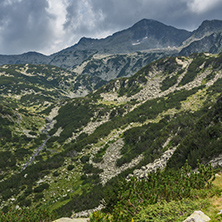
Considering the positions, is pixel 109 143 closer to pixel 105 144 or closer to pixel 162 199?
pixel 105 144

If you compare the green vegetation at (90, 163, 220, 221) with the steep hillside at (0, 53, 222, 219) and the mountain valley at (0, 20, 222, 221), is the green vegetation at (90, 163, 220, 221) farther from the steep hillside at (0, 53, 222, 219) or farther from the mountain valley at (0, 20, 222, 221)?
the steep hillside at (0, 53, 222, 219)

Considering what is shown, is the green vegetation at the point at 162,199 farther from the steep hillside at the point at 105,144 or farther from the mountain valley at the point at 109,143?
the steep hillside at the point at 105,144

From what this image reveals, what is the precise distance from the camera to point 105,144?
126 ft

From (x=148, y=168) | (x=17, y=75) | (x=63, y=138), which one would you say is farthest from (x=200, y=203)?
(x=17, y=75)

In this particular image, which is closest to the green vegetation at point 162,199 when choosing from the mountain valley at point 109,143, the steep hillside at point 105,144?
the mountain valley at point 109,143

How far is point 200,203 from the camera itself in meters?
8.22

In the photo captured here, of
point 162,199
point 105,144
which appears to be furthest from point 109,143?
point 162,199

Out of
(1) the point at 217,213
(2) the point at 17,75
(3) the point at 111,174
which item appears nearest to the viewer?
(1) the point at 217,213

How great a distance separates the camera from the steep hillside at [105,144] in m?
21.8

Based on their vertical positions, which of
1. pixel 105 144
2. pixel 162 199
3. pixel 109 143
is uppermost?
pixel 105 144

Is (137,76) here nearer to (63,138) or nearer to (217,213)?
(63,138)

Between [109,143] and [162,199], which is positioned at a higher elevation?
[109,143]

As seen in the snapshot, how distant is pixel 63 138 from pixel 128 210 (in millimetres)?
49772

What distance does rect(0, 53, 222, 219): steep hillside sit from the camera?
21.8 m
